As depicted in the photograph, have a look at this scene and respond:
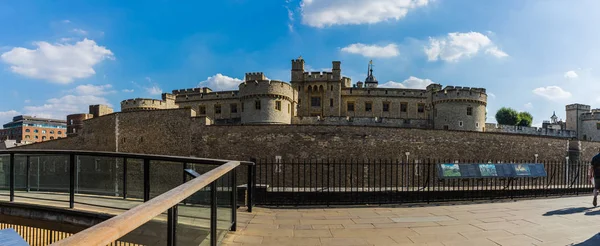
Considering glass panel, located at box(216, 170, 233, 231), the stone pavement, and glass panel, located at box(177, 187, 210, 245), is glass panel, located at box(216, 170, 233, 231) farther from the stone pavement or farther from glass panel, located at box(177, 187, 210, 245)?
glass panel, located at box(177, 187, 210, 245)

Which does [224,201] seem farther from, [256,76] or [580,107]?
[580,107]

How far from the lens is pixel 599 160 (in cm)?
785

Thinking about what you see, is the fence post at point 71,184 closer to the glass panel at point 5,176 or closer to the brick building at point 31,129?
the glass panel at point 5,176

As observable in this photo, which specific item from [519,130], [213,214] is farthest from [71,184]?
[519,130]

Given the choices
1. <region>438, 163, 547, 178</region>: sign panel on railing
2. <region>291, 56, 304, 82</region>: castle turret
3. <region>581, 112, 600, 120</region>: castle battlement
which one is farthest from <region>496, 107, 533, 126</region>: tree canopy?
<region>438, 163, 547, 178</region>: sign panel on railing

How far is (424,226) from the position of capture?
572 centimetres

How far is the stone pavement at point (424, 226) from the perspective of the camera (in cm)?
489

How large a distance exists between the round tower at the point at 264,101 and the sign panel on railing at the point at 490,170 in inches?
676

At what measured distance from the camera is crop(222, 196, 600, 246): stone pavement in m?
4.89

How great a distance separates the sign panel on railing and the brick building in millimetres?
109575

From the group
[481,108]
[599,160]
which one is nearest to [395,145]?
[599,160]

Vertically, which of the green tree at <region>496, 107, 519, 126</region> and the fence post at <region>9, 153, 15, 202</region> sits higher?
Result: the green tree at <region>496, 107, 519, 126</region>

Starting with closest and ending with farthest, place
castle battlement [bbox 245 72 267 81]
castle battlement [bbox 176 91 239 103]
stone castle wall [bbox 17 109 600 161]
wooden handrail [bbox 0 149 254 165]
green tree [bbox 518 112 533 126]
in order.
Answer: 1. wooden handrail [bbox 0 149 254 165]
2. stone castle wall [bbox 17 109 600 161]
3. castle battlement [bbox 176 91 239 103]
4. castle battlement [bbox 245 72 267 81]
5. green tree [bbox 518 112 533 126]

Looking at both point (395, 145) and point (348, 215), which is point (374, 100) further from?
point (348, 215)
